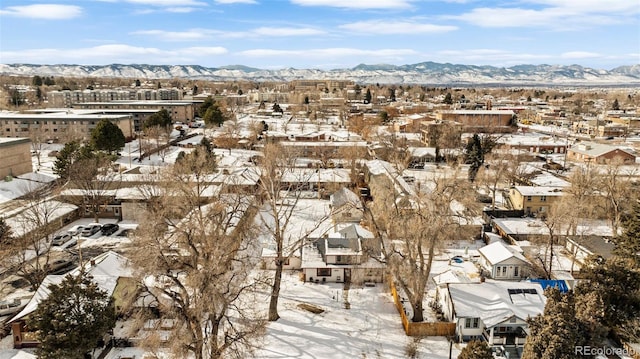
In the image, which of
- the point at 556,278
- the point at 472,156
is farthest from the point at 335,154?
the point at 556,278

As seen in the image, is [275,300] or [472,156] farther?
[472,156]

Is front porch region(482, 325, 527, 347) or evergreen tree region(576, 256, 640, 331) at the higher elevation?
evergreen tree region(576, 256, 640, 331)

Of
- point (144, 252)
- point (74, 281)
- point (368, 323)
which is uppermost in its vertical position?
point (144, 252)

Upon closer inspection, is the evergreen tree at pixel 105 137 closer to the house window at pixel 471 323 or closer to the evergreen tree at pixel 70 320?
the evergreen tree at pixel 70 320

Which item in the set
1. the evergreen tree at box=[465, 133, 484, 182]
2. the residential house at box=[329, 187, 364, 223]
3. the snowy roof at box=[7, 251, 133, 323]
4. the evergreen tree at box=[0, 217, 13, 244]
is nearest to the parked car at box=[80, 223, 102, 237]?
the evergreen tree at box=[0, 217, 13, 244]

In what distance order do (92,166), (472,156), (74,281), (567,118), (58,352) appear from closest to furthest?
(58,352) → (74,281) → (92,166) → (472,156) → (567,118)

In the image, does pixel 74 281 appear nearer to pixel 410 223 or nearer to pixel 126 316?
pixel 126 316

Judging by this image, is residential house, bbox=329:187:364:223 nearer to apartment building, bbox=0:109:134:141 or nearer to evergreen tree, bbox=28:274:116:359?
evergreen tree, bbox=28:274:116:359
